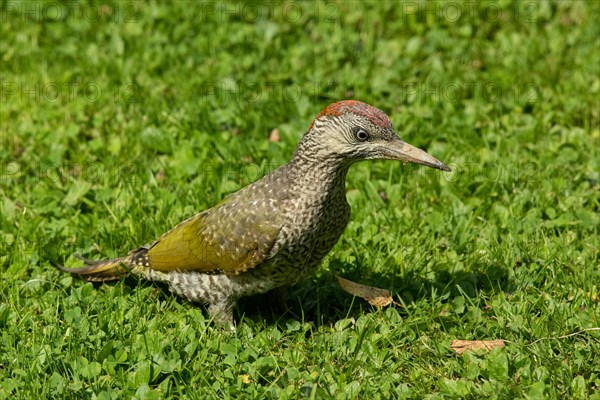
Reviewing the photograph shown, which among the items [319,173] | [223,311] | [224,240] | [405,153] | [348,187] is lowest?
[223,311]

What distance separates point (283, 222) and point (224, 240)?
391 mm

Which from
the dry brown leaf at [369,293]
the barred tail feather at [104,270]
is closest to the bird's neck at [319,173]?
the dry brown leaf at [369,293]

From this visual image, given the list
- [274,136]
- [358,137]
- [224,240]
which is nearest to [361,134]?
[358,137]

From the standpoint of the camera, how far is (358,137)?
4887 millimetres

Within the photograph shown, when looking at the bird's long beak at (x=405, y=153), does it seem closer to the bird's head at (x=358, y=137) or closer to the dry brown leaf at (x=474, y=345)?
the bird's head at (x=358, y=137)

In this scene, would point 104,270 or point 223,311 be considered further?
point 104,270

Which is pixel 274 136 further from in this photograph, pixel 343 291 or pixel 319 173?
pixel 319 173

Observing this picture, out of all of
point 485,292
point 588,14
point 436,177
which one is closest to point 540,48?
point 588,14

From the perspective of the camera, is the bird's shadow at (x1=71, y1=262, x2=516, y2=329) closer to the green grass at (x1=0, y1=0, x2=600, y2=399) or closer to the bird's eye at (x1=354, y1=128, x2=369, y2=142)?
the green grass at (x1=0, y1=0, x2=600, y2=399)

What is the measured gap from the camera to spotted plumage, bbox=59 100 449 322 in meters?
4.92

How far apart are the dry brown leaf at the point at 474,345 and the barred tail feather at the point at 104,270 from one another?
79.7 inches

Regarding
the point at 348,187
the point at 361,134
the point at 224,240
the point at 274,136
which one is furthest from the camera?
the point at 274,136

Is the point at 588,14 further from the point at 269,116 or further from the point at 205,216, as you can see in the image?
the point at 205,216

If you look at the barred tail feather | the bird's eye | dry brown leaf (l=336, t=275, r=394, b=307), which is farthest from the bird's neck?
the barred tail feather
